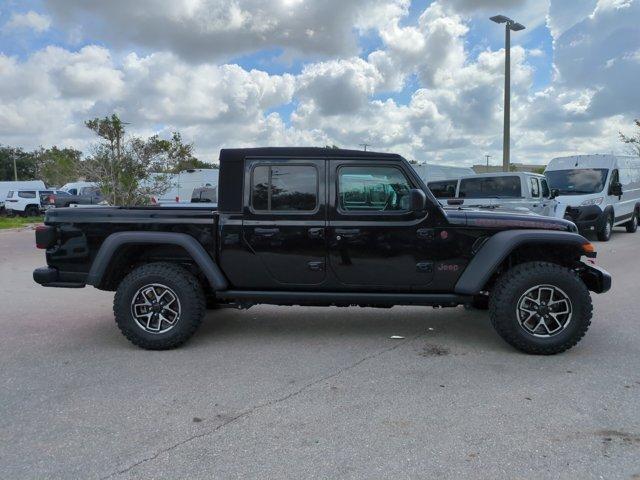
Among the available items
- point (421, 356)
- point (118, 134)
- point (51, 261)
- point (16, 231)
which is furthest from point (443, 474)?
point (16, 231)

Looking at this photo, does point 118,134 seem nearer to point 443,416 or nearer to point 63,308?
point 63,308

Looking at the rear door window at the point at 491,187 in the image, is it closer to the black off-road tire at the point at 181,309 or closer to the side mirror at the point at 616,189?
the side mirror at the point at 616,189

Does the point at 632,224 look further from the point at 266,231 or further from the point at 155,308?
the point at 155,308

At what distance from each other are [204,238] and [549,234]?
10.1ft

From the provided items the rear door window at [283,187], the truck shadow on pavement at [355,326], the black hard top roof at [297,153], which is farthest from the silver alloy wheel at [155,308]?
the black hard top roof at [297,153]

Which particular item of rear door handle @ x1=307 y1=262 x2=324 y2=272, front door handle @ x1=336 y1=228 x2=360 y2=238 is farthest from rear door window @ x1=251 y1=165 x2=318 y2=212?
rear door handle @ x1=307 y1=262 x2=324 y2=272

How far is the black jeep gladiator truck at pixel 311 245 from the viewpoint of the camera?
182 inches

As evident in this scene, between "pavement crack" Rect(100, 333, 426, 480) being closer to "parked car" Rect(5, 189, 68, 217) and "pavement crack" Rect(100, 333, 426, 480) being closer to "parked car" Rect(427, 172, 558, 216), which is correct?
"parked car" Rect(427, 172, 558, 216)

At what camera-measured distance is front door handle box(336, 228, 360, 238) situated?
464 cm

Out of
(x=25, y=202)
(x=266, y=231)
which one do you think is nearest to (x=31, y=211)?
(x=25, y=202)

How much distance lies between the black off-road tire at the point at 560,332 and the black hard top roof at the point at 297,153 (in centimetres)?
156

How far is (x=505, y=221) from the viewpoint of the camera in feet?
15.3

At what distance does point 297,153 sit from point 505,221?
1.98m

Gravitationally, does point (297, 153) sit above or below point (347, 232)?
above
